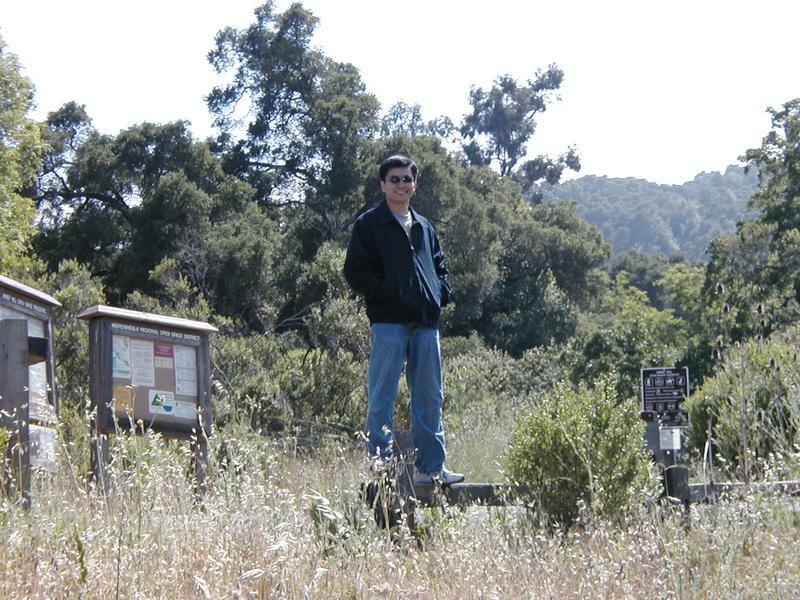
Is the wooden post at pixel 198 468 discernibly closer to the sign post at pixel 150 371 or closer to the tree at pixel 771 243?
the sign post at pixel 150 371

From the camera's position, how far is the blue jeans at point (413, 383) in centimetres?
589

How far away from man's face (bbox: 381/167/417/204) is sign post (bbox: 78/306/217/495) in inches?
113

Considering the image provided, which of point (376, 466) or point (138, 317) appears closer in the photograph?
point (376, 466)

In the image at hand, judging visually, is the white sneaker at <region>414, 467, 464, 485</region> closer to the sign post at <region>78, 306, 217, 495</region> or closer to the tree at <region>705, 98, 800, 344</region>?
the sign post at <region>78, 306, 217, 495</region>

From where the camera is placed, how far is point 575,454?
608cm

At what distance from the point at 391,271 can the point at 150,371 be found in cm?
356

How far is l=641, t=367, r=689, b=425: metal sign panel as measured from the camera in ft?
29.1


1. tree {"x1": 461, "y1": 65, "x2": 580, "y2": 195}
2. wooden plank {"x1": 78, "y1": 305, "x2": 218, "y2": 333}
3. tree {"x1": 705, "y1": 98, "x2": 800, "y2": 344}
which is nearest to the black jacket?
wooden plank {"x1": 78, "y1": 305, "x2": 218, "y2": 333}

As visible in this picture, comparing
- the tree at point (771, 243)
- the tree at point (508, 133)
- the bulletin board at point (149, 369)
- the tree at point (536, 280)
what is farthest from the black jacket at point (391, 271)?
the tree at point (508, 133)

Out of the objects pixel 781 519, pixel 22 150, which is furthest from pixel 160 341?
pixel 22 150

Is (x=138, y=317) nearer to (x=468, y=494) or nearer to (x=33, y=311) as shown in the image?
(x=33, y=311)

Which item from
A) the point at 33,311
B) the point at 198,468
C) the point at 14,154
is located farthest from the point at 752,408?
the point at 14,154

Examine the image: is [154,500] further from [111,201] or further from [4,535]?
[111,201]

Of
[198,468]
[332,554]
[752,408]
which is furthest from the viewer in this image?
[198,468]
